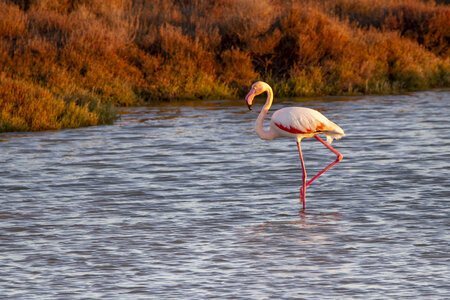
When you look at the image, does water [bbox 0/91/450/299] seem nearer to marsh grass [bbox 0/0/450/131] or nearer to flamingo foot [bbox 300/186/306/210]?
flamingo foot [bbox 300/186/306/210]

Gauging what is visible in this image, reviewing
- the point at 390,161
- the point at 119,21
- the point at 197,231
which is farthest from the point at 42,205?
the point at 119,21

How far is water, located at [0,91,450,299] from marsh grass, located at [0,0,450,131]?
4405 millimetres

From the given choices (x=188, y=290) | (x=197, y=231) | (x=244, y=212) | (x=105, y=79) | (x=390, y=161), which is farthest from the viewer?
(x=105, y=79)

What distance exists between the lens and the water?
6.21 meters

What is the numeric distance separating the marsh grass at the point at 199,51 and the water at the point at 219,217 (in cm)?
440

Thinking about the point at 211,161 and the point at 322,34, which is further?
the point at 322,34

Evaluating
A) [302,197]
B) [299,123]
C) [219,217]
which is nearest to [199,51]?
[299,123]

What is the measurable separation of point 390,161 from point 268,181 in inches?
88.3

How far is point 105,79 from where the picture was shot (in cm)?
1955

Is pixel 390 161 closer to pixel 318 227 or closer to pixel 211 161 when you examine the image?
pixel 211 161

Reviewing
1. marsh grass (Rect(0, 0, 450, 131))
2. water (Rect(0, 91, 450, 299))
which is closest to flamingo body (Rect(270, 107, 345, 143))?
water (Rect(0, 91, 450, 299))

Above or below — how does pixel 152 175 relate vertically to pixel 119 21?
below

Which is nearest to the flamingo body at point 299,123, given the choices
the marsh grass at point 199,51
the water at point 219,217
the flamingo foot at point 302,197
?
the water at point 219,217

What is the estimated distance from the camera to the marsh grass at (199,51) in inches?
770
